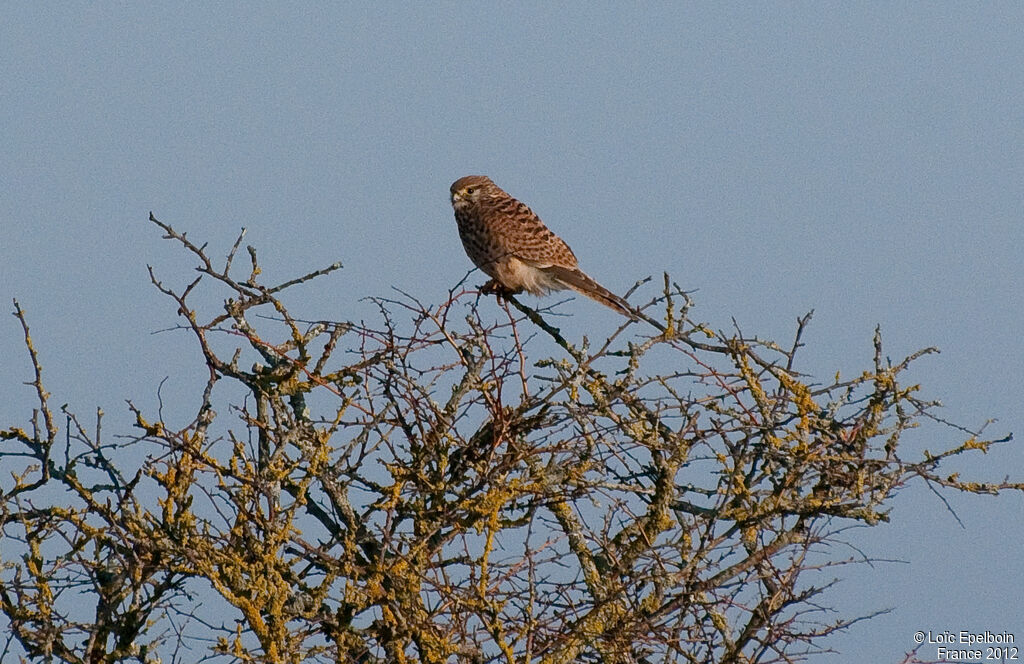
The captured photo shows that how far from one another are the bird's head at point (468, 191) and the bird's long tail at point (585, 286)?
34.2 inches

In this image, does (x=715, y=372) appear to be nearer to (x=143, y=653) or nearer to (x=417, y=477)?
(x=417, y=477)

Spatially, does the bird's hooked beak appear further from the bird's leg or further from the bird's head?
the bird's leg

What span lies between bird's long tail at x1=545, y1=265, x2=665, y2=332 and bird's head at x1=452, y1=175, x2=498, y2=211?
87 centimetres

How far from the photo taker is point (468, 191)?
7402 millimetres

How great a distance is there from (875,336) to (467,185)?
3759mm

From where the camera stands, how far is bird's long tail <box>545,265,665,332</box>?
6340 millimetres

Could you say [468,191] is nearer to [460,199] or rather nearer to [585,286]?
[460,199]

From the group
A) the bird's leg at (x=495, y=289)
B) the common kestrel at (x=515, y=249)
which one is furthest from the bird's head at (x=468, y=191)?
the bird's leg at (x=495, y=289)

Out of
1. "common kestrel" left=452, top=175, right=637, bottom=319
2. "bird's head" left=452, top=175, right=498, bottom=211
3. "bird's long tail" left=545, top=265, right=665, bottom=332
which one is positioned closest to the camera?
"bird's long tail" left=545, top=265, right=665, bottom=332

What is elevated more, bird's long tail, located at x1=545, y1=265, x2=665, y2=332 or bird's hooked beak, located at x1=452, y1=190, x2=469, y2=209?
bird's hooked beak, located at x1=452, y1=190, x2=469, y2=209

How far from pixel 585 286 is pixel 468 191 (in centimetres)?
124

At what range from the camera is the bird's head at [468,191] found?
290 inches

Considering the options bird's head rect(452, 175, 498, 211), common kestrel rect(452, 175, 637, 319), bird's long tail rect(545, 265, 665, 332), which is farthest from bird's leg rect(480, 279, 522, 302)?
bird's head rect(452, 175, 498, 211)

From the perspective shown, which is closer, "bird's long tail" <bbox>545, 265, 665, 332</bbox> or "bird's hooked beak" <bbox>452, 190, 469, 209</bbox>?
"bird's long tail" <bbox>545, 265, 665, 332</bbox>
